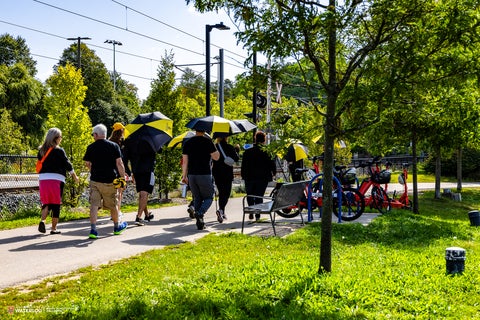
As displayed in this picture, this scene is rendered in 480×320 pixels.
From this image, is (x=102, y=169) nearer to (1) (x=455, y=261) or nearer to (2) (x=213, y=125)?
(2) (x=213, y=125)

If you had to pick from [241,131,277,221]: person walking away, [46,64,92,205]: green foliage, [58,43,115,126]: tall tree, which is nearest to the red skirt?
[46,64,92,205]: green foliage

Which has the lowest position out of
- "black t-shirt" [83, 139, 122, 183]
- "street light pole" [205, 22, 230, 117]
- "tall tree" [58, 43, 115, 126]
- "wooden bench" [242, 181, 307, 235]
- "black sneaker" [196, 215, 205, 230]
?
"black sneaker" [196, 215, 205, 230]

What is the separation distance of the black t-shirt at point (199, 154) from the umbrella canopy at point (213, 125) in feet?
1.86

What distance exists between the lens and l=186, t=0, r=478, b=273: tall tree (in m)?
4.68

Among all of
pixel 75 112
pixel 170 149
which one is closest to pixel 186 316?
pixel 75 112

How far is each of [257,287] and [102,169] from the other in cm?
404

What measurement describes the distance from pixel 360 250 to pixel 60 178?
5.17 meters

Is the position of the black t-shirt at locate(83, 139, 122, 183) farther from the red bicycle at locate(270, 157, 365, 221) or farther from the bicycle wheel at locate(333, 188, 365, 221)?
the bicycle wheel at locate(333, 188, 365, 221)

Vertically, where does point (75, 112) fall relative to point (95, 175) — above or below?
above

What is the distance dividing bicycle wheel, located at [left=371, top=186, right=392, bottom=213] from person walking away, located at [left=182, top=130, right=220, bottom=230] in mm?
5304

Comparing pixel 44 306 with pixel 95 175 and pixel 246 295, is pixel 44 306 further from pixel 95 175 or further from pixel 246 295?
pixel 95 175

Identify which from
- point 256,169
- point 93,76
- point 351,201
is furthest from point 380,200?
point 93,76

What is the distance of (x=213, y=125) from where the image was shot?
10.4 metres

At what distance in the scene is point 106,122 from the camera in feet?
173
